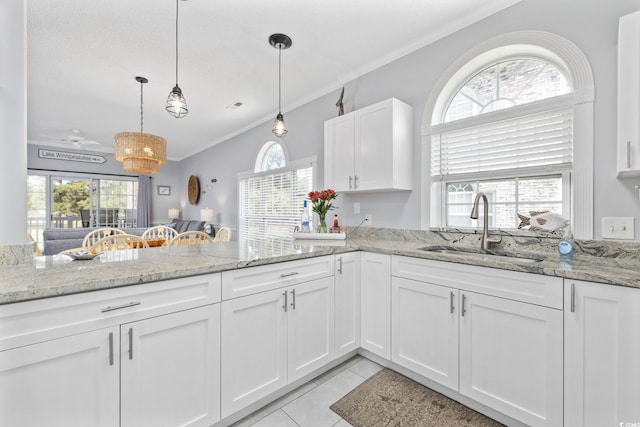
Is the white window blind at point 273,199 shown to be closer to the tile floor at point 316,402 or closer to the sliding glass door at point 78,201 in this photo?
the tile floor at point 316,402

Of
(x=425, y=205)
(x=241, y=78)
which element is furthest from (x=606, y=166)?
(x=241, y=78)

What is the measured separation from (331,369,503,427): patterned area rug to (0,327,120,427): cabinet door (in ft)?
3.88

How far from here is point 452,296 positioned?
1.66m

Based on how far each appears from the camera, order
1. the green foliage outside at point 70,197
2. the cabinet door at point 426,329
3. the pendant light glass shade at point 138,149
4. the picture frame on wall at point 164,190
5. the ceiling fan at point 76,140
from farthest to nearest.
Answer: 1. the picture frame on wall at point 164,190
2. the green foliage outside at point 70,197
3. the ceiling fan at point 76,140
4. the pendant light glass shade at point 138,149
5. the cabinet door at point 426,329

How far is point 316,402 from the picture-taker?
67.4 inches

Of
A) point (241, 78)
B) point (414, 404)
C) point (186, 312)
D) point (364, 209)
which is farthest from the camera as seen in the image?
point (241, 78)

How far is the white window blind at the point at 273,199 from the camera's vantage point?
13.0 ft

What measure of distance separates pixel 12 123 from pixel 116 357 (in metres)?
1.23

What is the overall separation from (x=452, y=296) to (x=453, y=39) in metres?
2.07

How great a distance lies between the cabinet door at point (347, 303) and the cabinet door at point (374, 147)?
752 millimetres

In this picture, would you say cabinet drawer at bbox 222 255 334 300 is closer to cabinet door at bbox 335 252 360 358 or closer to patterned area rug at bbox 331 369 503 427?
cabinet door at bbox 335 252 360 358

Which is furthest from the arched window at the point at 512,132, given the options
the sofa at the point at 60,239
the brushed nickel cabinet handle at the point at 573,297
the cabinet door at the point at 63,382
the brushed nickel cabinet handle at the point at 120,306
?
the sofa at the point at 60,239

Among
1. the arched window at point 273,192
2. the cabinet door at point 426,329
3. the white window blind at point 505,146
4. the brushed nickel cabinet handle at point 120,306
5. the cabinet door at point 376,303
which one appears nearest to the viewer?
the brushed nickel cabinet handle at point 120,306

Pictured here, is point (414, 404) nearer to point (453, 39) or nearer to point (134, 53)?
point (453, 39)
